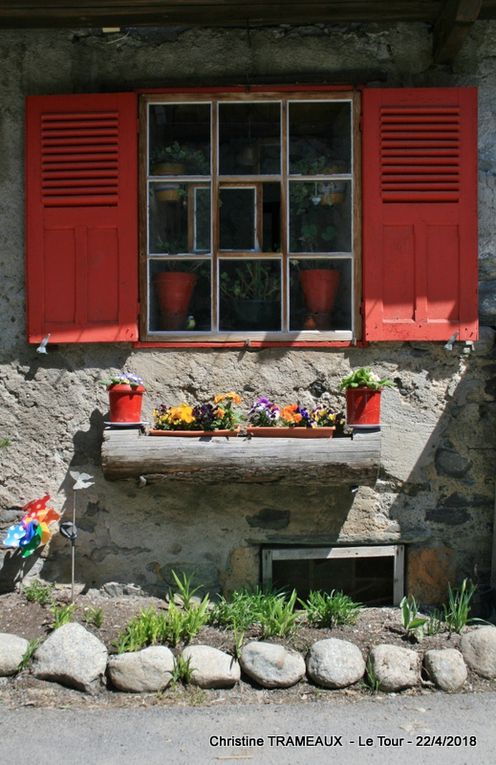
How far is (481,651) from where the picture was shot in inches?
183

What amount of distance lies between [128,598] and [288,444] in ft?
4.35

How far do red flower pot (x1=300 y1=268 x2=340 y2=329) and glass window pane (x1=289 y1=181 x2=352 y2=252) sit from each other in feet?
0.50

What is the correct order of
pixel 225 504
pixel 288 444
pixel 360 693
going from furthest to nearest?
pixel 225 504 < pixel 288 444 < pixel 360 693

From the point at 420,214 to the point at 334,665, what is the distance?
2593mm

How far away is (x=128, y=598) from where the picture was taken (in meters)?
5.38

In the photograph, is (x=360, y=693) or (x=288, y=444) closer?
(x=360, y=693)

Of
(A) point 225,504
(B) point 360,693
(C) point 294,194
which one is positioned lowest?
(B) point 360,693

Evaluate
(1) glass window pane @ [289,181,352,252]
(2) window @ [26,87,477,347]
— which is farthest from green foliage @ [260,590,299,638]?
(1) glass window pane @ [289,181,352,252]

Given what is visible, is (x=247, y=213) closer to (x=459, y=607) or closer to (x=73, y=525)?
(x=73, y=525)

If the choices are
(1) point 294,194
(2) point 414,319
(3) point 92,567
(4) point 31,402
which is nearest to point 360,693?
(3) point 92,567

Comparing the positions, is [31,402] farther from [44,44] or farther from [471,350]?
[471,350]

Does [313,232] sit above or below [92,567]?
above

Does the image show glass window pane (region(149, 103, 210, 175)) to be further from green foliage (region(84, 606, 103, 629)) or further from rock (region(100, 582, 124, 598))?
green foliage (region(84, 606, 103, 629))

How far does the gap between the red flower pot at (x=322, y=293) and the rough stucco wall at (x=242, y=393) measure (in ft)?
0.79
